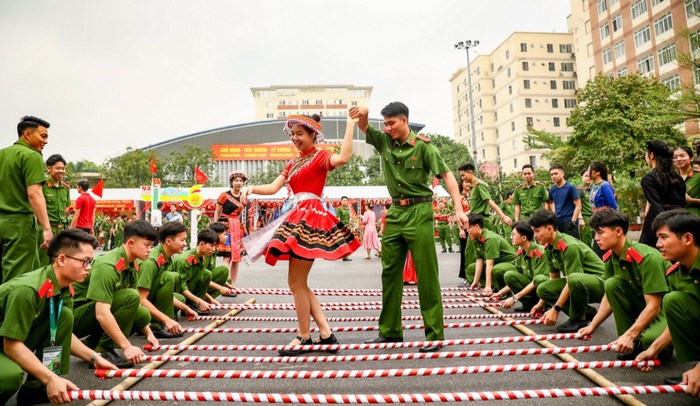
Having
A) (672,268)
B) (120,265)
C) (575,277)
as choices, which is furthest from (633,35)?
(120,265)

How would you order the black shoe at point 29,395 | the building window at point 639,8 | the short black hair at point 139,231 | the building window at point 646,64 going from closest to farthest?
the black shoe at point 29,395 < the short black hair at point 139,231 < the building window at point 646,64 < the building window at point 639,8

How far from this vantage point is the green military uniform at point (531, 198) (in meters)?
6.90

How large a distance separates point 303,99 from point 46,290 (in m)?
92.5

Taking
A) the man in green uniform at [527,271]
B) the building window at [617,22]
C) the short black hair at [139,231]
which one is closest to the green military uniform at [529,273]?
the man in green uniform at [527,271]

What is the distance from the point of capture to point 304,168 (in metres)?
3.50

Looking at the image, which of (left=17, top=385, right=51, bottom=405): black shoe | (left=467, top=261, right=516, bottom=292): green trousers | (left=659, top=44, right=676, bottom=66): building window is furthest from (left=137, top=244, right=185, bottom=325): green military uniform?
(left=659, top=44, right=676, bottom=66): building window

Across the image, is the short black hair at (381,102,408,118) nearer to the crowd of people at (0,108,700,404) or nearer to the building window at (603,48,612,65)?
the crowd of people at (0,108,700,404)

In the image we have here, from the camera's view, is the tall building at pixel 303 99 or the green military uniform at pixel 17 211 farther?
the tall building at pixel 303 99

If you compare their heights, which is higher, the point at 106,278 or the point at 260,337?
the point at 106,278

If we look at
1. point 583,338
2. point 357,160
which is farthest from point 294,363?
point 357,160

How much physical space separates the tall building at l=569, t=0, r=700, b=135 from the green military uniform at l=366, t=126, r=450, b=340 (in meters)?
24.9

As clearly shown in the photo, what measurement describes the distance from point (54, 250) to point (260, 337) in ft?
6.23

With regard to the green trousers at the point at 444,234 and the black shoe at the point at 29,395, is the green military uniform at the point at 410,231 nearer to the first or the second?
the black shoe at the point at 29,395

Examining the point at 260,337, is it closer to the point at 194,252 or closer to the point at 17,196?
the point at 194,252
